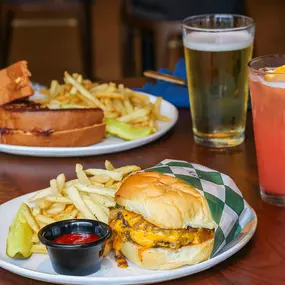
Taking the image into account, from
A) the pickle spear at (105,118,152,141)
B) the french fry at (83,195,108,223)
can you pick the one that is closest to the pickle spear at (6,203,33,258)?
the french fry at (83,195,108,223)

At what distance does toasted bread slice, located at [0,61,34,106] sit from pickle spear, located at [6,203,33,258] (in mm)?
653

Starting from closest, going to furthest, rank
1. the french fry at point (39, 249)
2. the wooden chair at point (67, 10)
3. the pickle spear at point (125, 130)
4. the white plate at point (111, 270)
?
1. the white plate at point (111, 270)
2. the french fry at point (39, 249)
3. the pickle spear at point (125, 130)
4. the wooden chair at point (67, 10)

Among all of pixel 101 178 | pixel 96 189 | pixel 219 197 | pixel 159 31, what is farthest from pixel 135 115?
pixel 159 31

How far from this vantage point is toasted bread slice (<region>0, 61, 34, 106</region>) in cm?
201

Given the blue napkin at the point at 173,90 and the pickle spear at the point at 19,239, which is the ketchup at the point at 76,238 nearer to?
the pickle spear at the point at 19,239

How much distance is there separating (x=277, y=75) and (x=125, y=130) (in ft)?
2.03

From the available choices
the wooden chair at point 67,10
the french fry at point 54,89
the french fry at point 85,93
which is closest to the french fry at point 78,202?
the french fry at point 85,93

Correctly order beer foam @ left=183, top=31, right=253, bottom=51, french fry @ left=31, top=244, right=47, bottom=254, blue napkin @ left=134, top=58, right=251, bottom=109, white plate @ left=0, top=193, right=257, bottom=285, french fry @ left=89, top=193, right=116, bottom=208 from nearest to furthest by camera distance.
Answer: white plate @ left=0, top=193, right=257, bottom=285 → french fry @ left=31, top=244, right=47, bottom=254 → french fry @ left=89, top=193, right=116, bottom=208 → beer foam @ left=183, top=31, right=253, bottom=51 → blue napkin @ left=134, top=58, right=251, bottom=109

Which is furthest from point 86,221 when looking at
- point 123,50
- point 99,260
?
point 123,50

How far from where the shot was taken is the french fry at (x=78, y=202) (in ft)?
4.62

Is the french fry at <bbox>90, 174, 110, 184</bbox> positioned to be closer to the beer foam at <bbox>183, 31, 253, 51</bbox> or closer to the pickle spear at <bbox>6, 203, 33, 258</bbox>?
the pickle spear at <bbox>6, 203, 33, 258</bbox>

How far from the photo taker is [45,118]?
6.28 feet

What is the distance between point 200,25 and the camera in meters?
2.06

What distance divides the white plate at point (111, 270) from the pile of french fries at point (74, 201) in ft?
0.15
